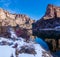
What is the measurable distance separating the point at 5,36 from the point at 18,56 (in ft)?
19.0

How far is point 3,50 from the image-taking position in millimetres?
11359

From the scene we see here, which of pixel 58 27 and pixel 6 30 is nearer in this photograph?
pixel 58 27

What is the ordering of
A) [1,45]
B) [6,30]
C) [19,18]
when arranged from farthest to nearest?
[19,18] → [6,30] → [1,45]

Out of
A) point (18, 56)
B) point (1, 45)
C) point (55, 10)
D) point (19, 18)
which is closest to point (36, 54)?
point (18, 56)

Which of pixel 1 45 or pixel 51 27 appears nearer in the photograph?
pixel 1 45

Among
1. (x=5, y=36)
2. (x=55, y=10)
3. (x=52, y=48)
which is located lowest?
(x=52, y=48)

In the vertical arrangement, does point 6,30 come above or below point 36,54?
above

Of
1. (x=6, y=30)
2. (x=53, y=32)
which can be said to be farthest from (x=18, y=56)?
(x=6, y=30)

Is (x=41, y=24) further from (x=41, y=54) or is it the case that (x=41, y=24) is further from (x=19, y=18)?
(x=19, y=18)

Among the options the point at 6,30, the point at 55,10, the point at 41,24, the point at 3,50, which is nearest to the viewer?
the point at 3,50

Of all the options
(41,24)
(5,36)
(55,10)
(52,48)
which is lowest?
(52,48)

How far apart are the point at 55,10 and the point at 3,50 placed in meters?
13.6

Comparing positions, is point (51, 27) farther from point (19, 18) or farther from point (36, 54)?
point (19, 18)

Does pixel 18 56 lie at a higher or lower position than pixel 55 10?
lower
